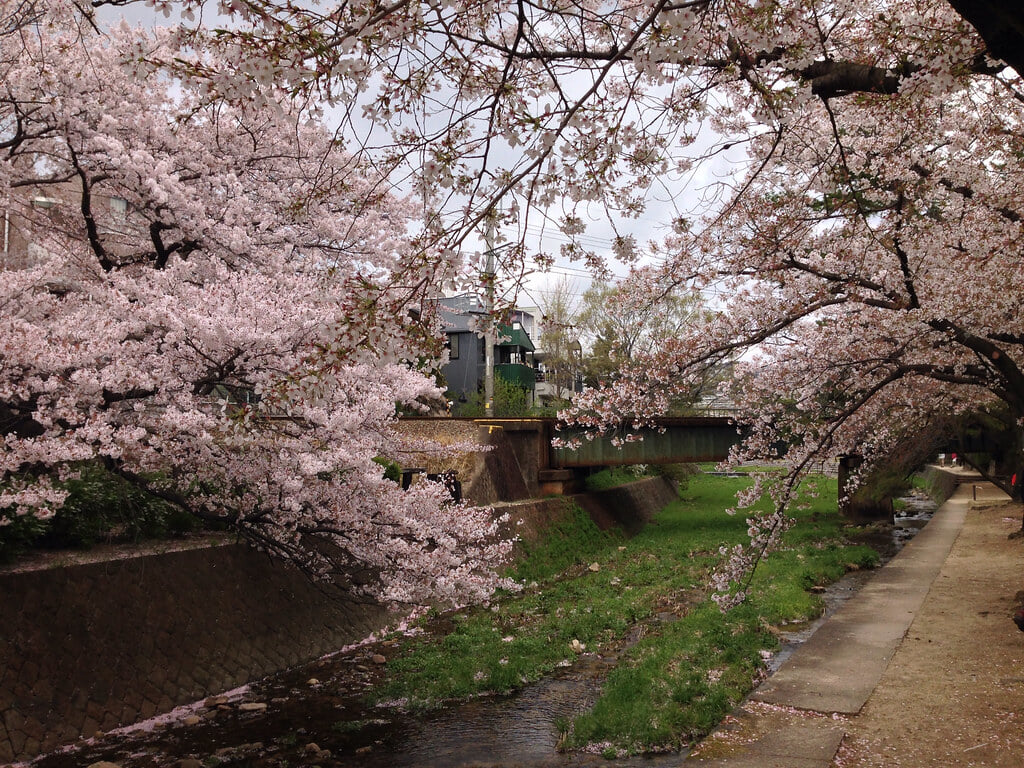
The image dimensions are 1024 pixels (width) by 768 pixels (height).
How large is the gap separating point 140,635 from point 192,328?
12.3 ft

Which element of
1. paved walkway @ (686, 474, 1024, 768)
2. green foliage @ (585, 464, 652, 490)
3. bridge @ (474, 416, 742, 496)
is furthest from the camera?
green foliage @ (585, 464, 652, 490)

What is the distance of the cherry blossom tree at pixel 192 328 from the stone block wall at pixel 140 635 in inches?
29.1

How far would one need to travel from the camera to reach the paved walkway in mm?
6061

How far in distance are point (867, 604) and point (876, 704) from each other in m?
5.74

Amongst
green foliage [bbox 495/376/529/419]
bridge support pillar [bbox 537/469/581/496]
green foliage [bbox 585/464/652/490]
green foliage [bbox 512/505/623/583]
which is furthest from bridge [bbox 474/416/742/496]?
green foliage [bbox 495/376/529/419]

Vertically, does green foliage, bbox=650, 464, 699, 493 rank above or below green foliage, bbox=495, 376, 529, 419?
below

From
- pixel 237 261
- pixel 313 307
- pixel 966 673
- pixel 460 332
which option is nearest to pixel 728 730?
pixel 966 673

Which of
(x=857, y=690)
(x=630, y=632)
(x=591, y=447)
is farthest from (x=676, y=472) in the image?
(x=857, y=690)

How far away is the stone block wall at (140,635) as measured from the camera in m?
7.53

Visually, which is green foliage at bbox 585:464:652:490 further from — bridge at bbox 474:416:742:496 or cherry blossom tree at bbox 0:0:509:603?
cherry blossom tree at bbox 0:0:509:603

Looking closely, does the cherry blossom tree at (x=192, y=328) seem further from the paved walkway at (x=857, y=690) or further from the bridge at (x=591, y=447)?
the bridge at (x=591, y=447)

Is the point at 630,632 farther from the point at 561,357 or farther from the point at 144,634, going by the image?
the point at 561,357

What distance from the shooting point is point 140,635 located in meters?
8.85

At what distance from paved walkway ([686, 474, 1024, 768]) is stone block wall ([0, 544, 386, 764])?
20.6 ft
